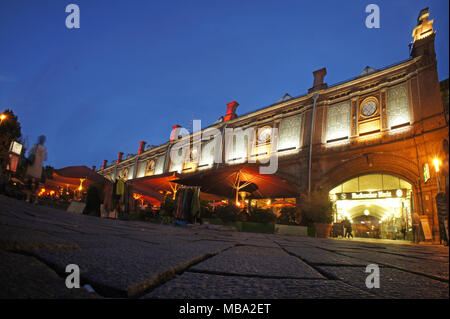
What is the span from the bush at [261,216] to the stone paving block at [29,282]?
8.37 metres

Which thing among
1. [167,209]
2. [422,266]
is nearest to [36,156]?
[422,266]

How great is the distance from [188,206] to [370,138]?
10.7 m

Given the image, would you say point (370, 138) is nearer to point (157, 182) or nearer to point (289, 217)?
point (289, 217)

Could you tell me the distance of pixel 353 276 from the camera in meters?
1.09

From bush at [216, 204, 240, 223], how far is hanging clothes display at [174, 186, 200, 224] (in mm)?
1285

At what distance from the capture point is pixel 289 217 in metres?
9.22

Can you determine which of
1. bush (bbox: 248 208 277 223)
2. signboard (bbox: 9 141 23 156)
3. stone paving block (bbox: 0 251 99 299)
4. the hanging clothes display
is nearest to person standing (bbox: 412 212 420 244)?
bush (bbox: 248 208 277 223)

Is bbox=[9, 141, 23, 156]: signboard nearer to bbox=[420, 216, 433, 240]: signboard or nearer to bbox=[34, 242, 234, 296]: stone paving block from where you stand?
bbox=[34, 242, 234, 296]: stone paving block

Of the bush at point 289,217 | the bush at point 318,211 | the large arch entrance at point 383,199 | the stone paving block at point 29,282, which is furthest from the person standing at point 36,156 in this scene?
the large arch entrance at point 383,199

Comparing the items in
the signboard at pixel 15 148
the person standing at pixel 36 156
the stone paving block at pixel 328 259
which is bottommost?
the stone paving block at pixel 328 259

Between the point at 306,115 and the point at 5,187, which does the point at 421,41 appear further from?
the point at 5,187

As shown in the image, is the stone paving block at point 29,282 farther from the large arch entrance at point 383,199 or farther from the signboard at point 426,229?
the signboard at point 426,229

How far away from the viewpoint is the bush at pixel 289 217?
916 cm

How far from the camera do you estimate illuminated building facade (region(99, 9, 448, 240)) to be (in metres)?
11.0
